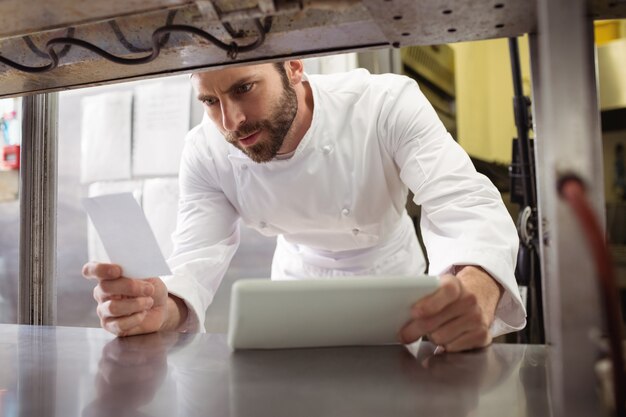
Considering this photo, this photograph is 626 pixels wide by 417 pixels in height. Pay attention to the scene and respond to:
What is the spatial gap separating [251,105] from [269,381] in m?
0.89

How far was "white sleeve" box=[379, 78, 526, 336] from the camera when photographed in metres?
1.00

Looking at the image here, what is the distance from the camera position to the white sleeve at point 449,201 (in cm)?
100

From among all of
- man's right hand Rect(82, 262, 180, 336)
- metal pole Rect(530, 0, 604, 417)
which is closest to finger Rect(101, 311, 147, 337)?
man's right hand Rect(82, 262, 180, 336)

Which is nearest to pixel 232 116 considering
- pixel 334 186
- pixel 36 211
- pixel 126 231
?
pixel 334 186

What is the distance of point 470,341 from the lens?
0.80 meters

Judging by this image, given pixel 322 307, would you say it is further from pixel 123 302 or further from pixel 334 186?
pixel 334 186

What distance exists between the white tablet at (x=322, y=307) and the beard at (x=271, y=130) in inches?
28.9

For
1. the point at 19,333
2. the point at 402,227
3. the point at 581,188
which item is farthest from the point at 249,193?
the point at 581,188

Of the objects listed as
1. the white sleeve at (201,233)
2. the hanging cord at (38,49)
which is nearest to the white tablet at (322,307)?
the hanging cord at (38,49)

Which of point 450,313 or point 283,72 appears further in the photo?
point 283,72

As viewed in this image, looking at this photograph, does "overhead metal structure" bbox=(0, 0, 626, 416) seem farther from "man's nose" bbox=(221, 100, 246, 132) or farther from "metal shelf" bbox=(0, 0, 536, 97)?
"man's nose" bbox=(221, 100, 246, 132)

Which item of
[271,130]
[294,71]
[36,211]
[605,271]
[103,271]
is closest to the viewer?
[605,271]

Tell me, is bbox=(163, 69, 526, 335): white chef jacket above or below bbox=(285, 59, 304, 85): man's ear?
below

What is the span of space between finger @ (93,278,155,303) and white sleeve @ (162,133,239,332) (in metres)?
0.21
